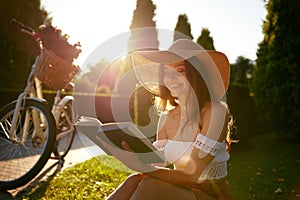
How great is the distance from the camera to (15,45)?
12.0m

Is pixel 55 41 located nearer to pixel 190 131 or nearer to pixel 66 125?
pixel 66 125

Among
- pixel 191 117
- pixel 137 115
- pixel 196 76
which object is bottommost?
pixel 137 115

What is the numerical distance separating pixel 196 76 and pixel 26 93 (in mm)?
2096

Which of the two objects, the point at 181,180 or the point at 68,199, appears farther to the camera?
the point at 68,199

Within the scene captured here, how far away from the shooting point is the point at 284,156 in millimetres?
6051

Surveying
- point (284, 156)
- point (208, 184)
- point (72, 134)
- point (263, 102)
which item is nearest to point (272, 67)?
point (263, 102)

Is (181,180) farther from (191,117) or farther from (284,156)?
(284,156)

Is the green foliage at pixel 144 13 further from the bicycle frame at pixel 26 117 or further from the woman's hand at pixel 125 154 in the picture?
the woman's hand at pixel 125 154

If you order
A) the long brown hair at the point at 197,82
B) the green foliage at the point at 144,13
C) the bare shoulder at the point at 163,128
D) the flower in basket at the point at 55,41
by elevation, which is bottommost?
the bare shoulder at the point at 163,128

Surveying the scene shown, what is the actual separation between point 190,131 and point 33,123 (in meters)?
2.25

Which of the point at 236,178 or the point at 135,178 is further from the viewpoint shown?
the point at 236,178

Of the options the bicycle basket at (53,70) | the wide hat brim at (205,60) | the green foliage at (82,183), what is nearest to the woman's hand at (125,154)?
the wide hat brim at (205,60)

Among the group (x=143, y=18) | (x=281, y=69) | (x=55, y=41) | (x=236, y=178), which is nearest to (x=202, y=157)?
(x=55, y=41)

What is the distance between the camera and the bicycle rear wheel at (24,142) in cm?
318
